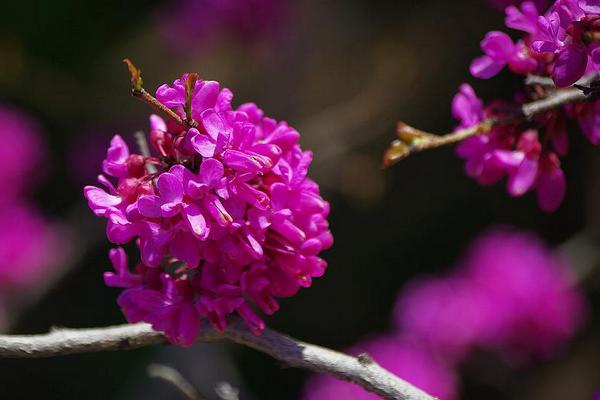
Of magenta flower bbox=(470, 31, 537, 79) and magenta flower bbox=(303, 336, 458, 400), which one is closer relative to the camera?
magenta flower bbox=(470, 31, 537, 79)

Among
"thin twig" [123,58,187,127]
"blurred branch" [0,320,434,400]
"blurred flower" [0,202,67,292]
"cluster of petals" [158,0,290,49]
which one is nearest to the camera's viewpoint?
"thin twig" [123,58,187,127]

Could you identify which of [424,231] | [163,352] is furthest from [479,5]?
[163,352]

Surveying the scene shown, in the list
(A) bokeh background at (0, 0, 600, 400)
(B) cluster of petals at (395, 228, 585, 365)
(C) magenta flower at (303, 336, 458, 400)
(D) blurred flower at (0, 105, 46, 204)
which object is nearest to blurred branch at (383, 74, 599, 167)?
(C) magenta flower at (303, 336, 458, 400)

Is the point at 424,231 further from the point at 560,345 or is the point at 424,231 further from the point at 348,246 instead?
the point at 560,345

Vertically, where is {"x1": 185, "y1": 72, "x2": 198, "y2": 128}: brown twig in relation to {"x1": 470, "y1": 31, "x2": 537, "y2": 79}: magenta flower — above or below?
below

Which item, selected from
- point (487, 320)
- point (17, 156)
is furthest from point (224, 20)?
point (487, 320)

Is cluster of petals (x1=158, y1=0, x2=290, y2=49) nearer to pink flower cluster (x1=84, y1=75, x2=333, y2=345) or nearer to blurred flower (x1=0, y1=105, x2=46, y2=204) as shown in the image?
blurred flower (x1=0, y1=105, x2=46, y2=204)
